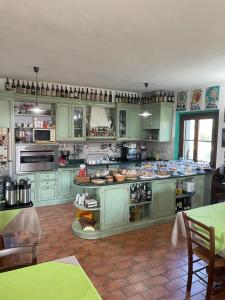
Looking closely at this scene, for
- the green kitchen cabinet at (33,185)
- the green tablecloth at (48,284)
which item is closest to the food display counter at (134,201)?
the green kitchen cabinet at (33,185)

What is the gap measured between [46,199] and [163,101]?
12.3 ft

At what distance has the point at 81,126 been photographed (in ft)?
19.0

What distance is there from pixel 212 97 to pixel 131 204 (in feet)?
9.77

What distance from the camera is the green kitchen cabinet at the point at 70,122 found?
5.44 meters

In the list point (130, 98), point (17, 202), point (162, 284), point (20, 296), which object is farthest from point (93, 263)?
point (130, 98)

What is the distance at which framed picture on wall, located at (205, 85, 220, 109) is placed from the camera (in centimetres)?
500

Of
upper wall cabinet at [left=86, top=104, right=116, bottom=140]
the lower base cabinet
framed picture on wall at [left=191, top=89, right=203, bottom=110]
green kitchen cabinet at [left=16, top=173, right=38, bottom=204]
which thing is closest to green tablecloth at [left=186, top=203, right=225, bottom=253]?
framed picture on wall at [left=191, top=89, right=203, bottom=110]

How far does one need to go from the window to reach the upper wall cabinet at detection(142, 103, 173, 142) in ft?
1.08

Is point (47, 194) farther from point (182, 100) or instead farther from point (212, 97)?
point (212, 97)

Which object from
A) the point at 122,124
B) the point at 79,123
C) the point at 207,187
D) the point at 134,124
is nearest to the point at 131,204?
the point at 207,187

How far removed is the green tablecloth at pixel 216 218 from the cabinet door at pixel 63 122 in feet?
11.8

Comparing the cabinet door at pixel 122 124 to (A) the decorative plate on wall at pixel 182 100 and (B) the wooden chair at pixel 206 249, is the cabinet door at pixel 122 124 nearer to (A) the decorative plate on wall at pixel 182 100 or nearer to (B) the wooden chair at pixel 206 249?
(A) the decorative plate on wall at pixel 182 100

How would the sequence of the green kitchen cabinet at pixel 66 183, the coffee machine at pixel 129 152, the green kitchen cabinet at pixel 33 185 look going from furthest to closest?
the coffee machine at pixel 129 152, the green kitchen cabinet at pixel 66 183, the green kitchen cabinet at pixel 33 185

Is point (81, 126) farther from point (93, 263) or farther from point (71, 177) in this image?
point (93, 263)
